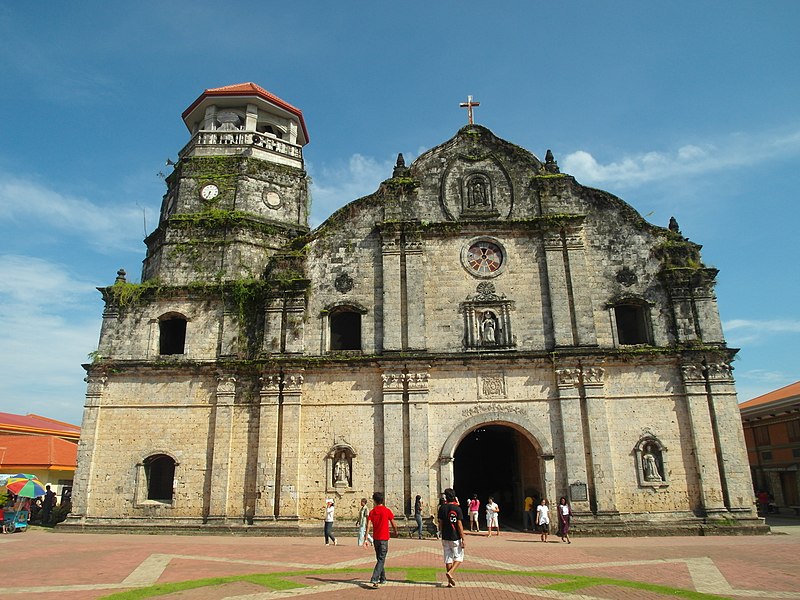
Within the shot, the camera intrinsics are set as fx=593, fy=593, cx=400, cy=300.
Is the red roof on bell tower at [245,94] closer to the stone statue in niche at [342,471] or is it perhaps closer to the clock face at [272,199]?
the clock face at [272,199]

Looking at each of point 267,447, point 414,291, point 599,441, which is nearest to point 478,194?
point 414,291

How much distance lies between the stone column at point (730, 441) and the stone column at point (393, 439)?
416 inches

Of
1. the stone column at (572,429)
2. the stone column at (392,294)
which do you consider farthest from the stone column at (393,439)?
the stone column at (572,429)

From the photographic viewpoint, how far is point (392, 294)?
21578mm

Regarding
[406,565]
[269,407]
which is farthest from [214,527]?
[406,565]

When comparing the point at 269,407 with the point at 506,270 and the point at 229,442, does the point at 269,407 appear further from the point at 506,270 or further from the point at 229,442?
the point at 506,270

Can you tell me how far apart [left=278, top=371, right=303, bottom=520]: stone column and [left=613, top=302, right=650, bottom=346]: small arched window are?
11695 mm

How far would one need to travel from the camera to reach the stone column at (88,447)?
20.3m

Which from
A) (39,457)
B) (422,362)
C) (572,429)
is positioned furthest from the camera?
(39,457)

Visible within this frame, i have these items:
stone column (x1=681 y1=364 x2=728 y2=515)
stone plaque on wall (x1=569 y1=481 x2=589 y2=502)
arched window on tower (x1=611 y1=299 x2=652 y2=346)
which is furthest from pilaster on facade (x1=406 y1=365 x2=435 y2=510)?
stone column (x1=681 y1=364 x2=728 y2=515)

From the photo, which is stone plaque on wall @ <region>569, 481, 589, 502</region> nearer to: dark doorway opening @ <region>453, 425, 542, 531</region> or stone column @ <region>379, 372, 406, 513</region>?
dark doorway opening @ <region>453, 425, 542, 531</region>

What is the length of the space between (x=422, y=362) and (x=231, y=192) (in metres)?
11.0

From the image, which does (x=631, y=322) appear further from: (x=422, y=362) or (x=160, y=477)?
(x=160, y=477)

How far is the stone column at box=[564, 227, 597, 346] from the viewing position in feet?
68.5
